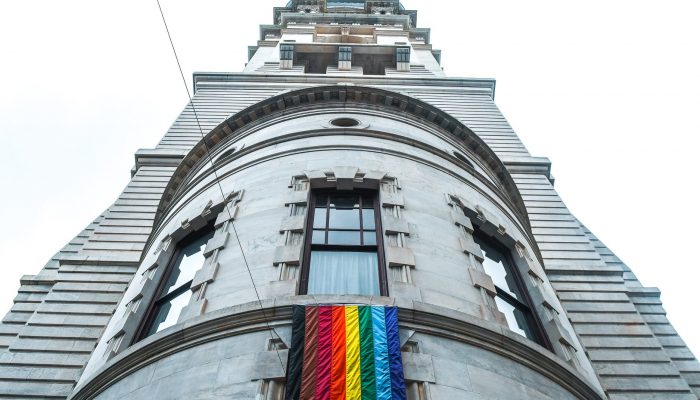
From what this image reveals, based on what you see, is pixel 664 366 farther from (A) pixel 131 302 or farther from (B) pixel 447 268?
(A) pixel 131 302

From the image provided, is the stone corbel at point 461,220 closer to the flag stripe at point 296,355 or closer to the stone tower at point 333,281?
the stone tower at point 333,281

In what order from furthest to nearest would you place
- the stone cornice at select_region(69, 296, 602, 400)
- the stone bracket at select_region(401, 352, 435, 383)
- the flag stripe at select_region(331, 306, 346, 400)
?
the stone cornice at select_region(69, 296, 602, 400)
the stone bracket at select_region(401, 352, 435, 383)
the flag stripe at select_region(331, 306, 346, 400)

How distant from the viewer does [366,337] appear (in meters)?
8.34

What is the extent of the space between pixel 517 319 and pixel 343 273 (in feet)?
12.2

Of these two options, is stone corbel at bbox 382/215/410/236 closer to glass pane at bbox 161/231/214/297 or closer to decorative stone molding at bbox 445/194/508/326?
decorative stone molding at bbox 445/194/508/326

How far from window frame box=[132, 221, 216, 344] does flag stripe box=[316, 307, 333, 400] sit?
3.46 m

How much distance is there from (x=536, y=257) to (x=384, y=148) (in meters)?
4.97

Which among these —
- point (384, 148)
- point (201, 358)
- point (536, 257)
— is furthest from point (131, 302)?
point (536, 257)

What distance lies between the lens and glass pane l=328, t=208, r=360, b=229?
472 inches

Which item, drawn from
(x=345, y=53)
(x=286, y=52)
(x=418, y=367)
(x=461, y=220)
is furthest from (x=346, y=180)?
(x=345, y=53)

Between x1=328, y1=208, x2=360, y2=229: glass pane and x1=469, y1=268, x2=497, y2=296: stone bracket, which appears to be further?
x1=328, y1=208, x2=360, y2=229: glass pane

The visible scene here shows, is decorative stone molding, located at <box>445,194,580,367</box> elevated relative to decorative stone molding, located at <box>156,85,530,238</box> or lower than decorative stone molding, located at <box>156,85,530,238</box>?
lower

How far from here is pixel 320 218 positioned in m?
12.2

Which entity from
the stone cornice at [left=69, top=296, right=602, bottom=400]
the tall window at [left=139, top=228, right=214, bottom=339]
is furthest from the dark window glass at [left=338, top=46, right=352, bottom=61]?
the stone cornice at [left=69, top=296, right=602, bottom=400]
